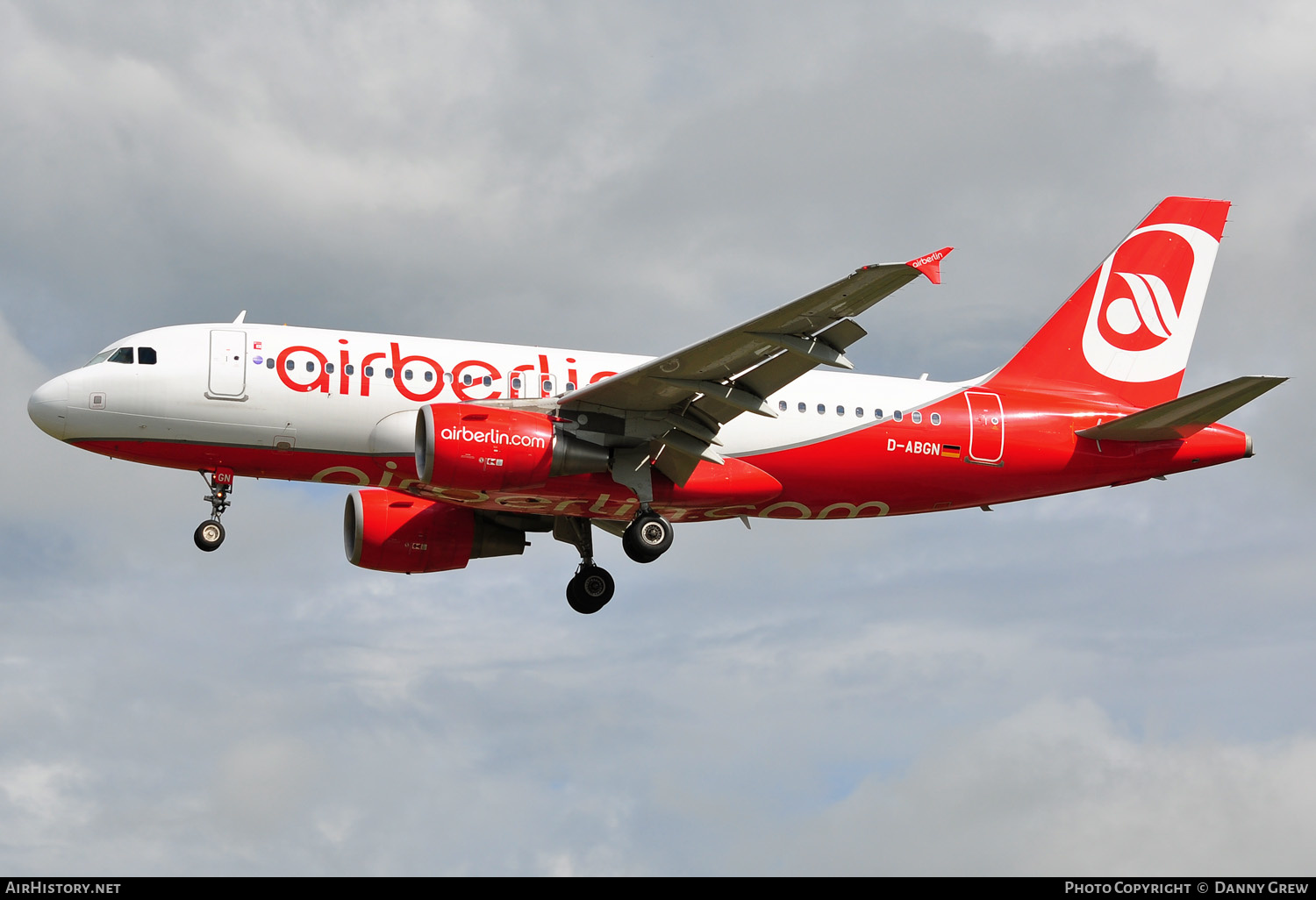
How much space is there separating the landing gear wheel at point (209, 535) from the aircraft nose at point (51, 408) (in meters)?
3.08

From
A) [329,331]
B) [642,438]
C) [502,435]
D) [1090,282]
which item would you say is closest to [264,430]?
[329,331]

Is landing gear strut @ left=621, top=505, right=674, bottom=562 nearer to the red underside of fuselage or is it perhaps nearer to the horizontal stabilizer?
the red underside of fuselage

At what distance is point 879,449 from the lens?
1124 inches

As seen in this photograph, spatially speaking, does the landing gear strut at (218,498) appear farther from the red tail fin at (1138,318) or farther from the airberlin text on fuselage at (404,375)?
the red tail fin at (1138,318)

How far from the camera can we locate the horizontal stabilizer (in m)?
26.4

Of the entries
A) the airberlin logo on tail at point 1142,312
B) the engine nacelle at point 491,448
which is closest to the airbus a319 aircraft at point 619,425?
the engine nacelle at point 491,448

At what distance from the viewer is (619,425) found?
26.8 meters

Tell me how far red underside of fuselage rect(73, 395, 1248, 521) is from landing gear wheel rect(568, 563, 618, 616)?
311 centimetres

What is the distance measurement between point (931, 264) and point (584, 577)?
13410mm

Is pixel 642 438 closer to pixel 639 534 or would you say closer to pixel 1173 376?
pixel 639 534
